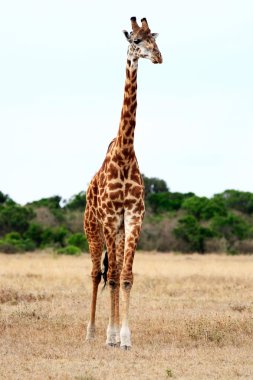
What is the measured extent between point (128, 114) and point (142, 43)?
0.92m

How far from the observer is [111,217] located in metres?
10.2

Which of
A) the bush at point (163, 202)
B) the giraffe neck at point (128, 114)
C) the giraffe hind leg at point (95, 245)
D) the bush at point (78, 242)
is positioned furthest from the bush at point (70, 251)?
the giraffe neck at point (128, 114)

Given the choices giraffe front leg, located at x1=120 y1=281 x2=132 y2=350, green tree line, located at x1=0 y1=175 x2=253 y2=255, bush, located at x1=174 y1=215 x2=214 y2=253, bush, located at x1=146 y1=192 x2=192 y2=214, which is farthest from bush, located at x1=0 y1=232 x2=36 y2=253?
giraffe front leg, located at x1=120 y1=281 x2=132 y2=350

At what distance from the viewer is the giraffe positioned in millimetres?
9930

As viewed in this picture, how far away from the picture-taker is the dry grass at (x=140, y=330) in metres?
8.48

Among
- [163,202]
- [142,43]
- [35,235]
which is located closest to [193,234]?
[35,235]

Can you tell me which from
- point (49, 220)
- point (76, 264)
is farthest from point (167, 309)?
point (49, 220)

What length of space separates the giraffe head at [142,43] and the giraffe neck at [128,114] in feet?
0.53

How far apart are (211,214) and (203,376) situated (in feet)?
115

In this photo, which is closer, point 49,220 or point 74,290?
point 74,290

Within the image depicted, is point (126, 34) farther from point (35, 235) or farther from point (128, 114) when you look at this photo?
point (35, 235)

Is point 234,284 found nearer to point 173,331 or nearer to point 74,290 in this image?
point 74,290

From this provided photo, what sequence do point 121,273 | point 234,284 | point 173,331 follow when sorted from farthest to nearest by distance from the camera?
1. point 234,284
2. point 173,331
3. point 121,273

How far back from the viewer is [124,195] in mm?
10164
